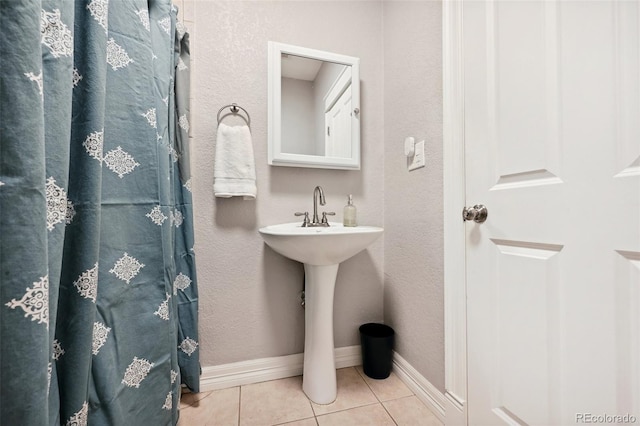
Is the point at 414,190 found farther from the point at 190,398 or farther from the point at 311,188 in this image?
the point at 190,398

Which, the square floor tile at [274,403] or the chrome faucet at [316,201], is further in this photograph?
the chrome faucet at [316,201]

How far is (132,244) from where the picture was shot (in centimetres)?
74

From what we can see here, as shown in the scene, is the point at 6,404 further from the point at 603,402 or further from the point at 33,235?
the point at 603,402

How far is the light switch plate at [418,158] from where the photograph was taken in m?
1.16

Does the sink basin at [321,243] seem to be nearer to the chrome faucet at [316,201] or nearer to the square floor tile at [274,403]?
the chrome faucet at [316,201]

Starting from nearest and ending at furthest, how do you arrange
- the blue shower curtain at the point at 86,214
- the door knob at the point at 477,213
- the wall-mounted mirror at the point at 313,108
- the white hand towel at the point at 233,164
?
the blue shower curtain at the point at 86,214, the door knob at the point at 477,213, the white hand towel at the point at 233,164, the wall-mounted mirror at the point at 313,108

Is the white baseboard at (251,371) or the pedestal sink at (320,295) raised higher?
A: the pedestal sink at (320,295)

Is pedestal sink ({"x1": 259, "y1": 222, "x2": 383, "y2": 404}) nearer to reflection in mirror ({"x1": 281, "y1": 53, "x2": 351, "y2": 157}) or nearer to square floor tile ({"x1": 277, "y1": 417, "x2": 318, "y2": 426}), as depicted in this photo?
square floor tile ({"x1": 277, "y1": 417, "x2": 318, "y2": 426})

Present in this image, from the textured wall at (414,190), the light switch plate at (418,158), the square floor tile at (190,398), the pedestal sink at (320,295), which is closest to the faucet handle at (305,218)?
the pedestal sink at (320,295)

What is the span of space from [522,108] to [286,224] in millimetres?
1020

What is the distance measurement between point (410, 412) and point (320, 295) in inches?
23.2

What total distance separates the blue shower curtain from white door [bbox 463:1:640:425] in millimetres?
1041

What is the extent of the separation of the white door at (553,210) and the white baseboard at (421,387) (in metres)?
0.16

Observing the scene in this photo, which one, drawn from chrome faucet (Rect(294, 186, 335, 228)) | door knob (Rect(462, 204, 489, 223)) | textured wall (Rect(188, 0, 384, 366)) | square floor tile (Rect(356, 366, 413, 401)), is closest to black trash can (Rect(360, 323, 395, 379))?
square floor tile (Rect(356, 366, 413, 401))
